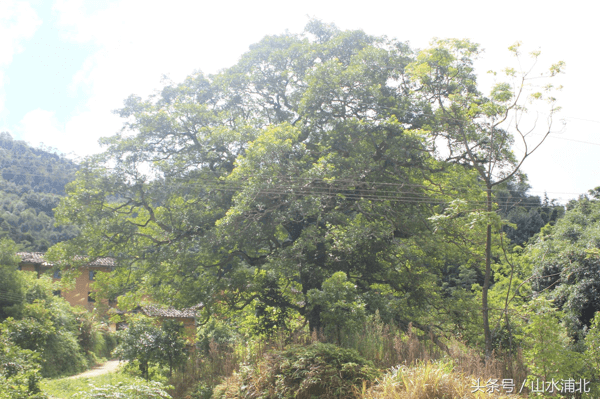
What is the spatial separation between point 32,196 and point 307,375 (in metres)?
51.3

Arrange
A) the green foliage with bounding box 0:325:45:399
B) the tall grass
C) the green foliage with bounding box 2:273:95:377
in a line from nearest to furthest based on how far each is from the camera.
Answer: the tall grass, the green foliage with bounding box 0:325:45:399, the green foliage with bounding box 2:273:95:377

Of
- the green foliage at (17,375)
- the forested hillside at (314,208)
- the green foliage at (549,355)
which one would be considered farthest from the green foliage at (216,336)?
the green foliage at (549,355)

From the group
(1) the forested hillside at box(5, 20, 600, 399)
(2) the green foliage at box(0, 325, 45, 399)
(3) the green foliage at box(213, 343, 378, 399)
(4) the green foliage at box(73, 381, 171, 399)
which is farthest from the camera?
(1) the forested hillside at box(5, 20, 600, 399)

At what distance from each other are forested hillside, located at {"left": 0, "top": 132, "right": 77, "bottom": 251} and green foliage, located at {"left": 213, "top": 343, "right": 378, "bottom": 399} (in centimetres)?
3504

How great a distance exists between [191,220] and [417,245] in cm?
609

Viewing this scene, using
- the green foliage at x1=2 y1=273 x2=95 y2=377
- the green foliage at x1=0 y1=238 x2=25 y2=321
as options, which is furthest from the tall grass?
the green foliage at x1=0 y1=238 x2=25 y2=321

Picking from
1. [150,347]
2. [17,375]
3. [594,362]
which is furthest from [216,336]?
[594,362]

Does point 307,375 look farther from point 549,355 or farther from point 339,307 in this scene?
point 549,355

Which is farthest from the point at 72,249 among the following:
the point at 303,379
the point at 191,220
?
the point at 303,379

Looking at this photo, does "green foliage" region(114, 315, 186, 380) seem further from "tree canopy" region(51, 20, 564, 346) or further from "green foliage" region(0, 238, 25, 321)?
"green foliage" region(0, 238, 25, 321)

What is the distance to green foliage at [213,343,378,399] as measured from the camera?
17.7ft

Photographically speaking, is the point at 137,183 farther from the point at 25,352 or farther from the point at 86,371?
the point at 86,371

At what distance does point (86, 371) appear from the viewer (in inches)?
783

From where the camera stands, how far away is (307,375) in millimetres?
5469
